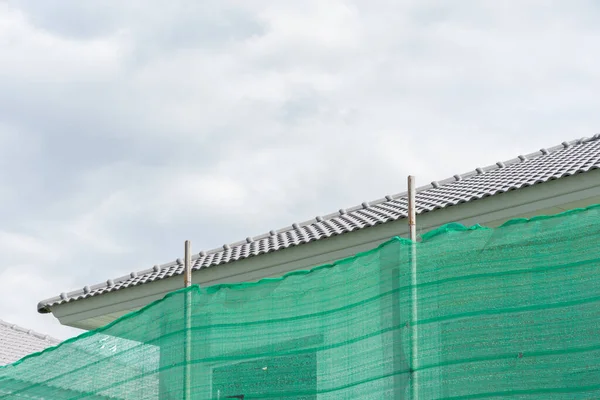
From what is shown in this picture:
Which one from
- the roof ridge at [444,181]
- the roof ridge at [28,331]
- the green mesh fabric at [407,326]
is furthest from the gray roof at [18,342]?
the green mesh fabric at [407,326]

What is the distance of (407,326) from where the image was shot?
384 centimetres

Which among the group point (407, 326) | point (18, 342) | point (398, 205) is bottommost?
point (407, 326)

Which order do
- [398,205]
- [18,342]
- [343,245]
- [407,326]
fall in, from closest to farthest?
[407,326] < [343,245] < [398,205] < [18,342]

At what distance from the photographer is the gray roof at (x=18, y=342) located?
14.8 m

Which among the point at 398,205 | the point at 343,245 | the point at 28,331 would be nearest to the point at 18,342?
the point at 28,331

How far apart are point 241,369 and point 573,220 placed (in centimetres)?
183

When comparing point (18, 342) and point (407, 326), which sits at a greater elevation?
point (18, 342)

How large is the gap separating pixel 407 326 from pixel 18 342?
13.2 metres

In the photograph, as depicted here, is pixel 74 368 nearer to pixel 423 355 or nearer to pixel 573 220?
pixel 423 355

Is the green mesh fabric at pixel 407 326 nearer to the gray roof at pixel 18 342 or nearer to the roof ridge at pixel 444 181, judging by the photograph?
the roof ridge at pixel 444 181

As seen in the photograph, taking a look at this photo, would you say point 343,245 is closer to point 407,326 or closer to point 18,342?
point 407,326

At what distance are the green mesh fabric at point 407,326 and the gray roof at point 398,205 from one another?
3.20m

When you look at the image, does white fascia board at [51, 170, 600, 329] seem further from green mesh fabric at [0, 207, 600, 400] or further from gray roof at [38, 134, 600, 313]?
green mesh fabric at [0, 207, 600, 400]

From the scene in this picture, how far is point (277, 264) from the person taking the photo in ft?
27.4
